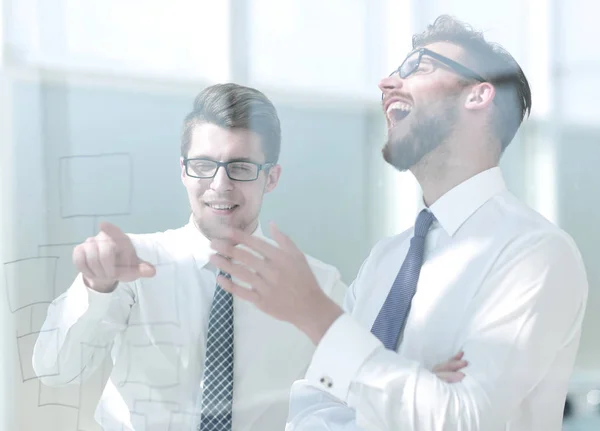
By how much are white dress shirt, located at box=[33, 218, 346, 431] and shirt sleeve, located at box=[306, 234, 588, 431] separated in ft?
0.44

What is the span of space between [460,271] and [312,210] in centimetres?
30

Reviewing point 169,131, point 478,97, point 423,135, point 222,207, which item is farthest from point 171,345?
point 478,97

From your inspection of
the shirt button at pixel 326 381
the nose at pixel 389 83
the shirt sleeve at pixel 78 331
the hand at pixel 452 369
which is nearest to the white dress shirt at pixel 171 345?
the shirt sleeve at pixel 78 331

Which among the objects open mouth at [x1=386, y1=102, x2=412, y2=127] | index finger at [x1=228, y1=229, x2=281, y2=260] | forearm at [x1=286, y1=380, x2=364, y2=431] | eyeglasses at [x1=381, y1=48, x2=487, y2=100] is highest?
eyeglasses at [x1=381, y1=48, x2=487, y2=100]

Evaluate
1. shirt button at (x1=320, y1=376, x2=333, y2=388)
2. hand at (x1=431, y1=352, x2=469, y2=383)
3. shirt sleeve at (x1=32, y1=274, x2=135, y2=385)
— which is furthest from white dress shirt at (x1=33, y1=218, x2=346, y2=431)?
hand at (x1=431, y1=352, x2=469, y2=383)

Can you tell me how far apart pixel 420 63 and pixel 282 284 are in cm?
53

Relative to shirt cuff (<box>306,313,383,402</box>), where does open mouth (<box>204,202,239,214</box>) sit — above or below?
above

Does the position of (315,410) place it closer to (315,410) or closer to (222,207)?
(315,410)

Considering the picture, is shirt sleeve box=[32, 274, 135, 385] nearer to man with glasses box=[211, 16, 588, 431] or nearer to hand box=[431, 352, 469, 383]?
man with glasses box=[211, 16, 588, 431]

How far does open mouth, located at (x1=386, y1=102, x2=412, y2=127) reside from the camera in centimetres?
127

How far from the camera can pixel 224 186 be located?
1.21 metres

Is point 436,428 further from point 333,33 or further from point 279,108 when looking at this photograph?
point 333,33

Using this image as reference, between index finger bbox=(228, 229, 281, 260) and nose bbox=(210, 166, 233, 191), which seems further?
nose bbox=(210, 166, 233, 191)

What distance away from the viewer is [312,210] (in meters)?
1.26
